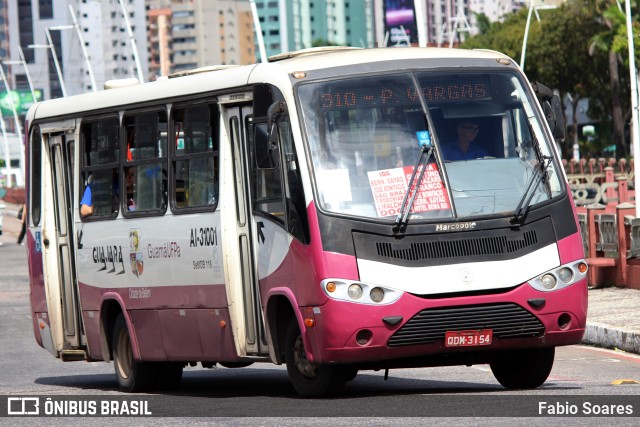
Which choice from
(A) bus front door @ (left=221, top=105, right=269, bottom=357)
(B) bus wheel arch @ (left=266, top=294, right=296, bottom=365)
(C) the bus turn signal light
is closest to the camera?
(C) the bus turn signal light

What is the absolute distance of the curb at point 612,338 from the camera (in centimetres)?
1680

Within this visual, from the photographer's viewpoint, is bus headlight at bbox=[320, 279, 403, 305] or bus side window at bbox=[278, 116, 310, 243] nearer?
bus headlight at bbox=[320, 279, 403, 305]

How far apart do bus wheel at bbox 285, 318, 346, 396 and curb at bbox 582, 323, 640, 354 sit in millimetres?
5719

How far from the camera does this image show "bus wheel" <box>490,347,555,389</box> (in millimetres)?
12164

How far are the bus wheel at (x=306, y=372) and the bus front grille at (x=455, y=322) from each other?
0.67m

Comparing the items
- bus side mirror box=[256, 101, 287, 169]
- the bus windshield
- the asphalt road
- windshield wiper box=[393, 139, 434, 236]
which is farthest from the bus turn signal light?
bus side mirror box=[256, 101, 287, 169]

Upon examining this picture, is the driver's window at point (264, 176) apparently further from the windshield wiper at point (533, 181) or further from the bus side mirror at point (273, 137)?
the windshield wiper at point (533, 181)

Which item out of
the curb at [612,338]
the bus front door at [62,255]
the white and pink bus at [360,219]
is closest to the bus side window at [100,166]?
the bus front door at [62,255]

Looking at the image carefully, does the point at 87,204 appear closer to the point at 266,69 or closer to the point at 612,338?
the point at 266,69

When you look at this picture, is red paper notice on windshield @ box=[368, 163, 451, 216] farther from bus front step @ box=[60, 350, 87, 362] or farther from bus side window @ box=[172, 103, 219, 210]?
bus front step @ box=[60, 350, 87, 362]

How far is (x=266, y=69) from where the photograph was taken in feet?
40.4

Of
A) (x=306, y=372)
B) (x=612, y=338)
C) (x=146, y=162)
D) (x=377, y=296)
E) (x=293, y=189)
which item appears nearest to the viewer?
→ (x=377, y=296)

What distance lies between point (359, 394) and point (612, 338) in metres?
5.84

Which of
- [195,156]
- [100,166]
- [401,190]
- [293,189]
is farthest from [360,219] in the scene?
[100,166]
